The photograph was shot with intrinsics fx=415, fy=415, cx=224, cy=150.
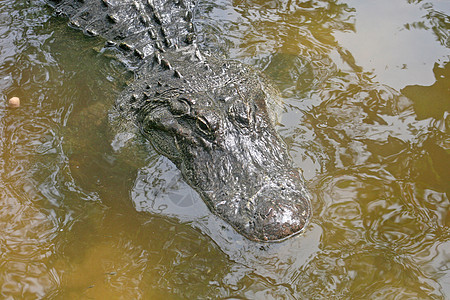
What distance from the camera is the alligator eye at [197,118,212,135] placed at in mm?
3455

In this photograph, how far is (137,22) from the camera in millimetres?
5035

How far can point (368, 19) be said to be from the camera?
497 cm

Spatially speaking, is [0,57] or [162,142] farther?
[0,57]

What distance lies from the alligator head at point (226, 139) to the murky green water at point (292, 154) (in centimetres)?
15

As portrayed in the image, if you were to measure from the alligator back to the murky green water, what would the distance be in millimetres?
225

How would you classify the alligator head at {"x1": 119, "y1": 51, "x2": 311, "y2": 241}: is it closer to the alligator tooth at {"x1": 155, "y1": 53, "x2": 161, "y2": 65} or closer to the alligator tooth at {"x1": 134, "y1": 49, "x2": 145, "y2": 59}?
the alligator tooth at {"x1": 155, "y1": 53, "x2": 161, "y2": 65}

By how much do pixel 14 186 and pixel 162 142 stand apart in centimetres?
130

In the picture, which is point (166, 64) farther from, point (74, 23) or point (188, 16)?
point (74, 23)

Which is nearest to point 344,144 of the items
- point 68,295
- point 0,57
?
point 68,295

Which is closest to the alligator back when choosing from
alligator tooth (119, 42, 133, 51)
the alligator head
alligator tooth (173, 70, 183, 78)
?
alligator tooth (119, 42, 133, 51)

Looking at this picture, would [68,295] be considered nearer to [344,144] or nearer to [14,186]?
[14,186]

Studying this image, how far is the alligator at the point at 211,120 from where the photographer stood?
3002mm

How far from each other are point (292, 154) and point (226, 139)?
1.98ft

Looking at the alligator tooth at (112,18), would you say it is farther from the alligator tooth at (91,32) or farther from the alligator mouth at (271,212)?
the alligator mouth at (271,212)
